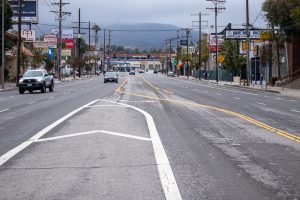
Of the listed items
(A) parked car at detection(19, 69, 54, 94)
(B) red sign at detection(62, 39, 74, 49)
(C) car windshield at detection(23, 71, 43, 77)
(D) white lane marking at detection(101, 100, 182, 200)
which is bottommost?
(D) white lane marking at detection(101, 100, 182, 200)

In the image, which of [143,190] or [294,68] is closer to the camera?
[143,190]

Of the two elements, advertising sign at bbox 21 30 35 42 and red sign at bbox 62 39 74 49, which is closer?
advertising sign at bbox 21 30 35 42

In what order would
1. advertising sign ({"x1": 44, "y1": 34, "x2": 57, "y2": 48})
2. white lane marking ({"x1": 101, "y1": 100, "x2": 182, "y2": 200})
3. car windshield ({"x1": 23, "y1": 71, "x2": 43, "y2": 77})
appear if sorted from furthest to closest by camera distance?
advertising sign ({"x1": 44, "y1": 34, "x2": 57, "y2": 48}), car windshield ({"x1": 23, "y1": 71, "x2": 43, "y2": 77}), white lane marking ({"x1": 101, "y1": 100, "x2": 182, "y2": 200})

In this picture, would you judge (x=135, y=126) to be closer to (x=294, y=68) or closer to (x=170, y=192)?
(x=170, y=192)

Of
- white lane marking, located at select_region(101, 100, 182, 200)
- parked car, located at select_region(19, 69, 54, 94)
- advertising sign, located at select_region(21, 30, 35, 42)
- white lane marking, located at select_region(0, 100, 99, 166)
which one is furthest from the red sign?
white lane marking, located at select_region(101, 100, 182, 200)

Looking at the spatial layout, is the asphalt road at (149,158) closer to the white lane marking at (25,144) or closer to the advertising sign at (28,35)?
the white lane marking at (25,144)

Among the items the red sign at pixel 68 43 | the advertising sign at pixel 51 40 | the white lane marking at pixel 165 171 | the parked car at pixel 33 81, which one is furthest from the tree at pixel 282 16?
the red sign at pixel 68 43

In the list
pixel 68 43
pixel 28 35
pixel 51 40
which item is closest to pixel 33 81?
pixel 28 35

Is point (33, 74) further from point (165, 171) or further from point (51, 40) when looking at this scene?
point (51, 40)

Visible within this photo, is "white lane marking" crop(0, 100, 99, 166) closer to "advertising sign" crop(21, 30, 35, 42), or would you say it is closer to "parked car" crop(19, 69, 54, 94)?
"parked car" crop(19, 69, 54, 94)

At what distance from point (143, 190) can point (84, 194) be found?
0.89 metres

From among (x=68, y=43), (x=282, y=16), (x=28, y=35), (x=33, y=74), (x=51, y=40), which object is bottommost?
(x=33, y=74)

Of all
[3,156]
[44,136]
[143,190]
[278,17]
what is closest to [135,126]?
[44,136]

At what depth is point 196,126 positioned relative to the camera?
1734 centimetres
